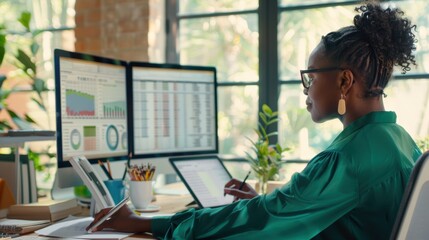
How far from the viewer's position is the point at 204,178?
2.08 meters

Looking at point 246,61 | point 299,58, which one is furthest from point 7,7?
point 299,58

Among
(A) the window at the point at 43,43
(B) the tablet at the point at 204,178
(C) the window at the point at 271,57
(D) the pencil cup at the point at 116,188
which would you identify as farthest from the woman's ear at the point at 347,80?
(A) the window at the point at 43,43

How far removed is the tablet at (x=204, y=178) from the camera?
1994 mm

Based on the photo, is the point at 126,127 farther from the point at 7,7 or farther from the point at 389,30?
the point at 7,7

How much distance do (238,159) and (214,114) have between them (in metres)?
0.85

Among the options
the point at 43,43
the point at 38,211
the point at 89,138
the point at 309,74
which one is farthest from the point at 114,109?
the point at 43,43

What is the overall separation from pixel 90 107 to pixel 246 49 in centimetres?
139

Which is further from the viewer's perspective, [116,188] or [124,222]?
[116,188]

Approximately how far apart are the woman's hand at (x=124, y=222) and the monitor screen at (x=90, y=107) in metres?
0.37

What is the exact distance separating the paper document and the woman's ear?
2.12 feet

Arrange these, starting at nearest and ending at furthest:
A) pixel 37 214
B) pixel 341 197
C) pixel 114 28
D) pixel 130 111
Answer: pixel 341 197
pixel 37 214
pixel 130 111
pixel 114 28

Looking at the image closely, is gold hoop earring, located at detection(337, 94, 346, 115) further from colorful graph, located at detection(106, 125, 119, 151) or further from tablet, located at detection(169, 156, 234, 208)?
colorful graph, located at detection(106, 125, 119, 151)

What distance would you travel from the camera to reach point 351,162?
1267mm

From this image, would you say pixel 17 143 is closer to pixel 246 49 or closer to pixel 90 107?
pixel 90 107
